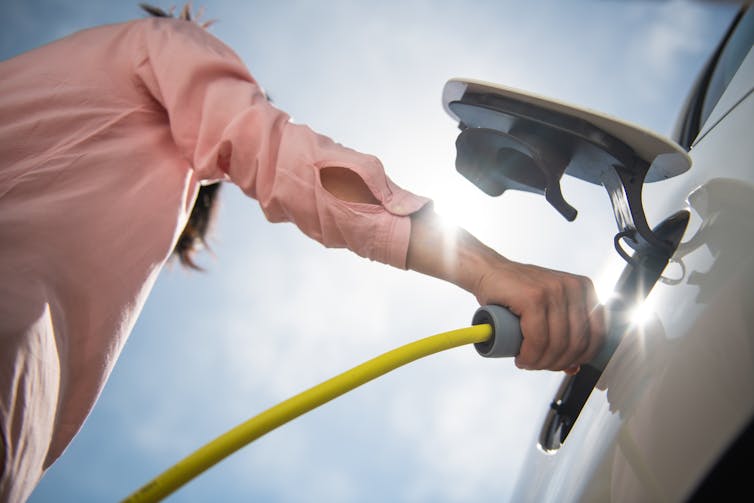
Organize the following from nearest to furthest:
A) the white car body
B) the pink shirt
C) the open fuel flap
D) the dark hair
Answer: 1. the white car body
2. the open fuel flap
3. the pink shirt
4. the dark hair

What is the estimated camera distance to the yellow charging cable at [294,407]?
0.53m

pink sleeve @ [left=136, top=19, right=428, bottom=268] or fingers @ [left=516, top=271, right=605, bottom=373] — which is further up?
pink sleeve @ [left=136, top=19, right=428, bottom=268]

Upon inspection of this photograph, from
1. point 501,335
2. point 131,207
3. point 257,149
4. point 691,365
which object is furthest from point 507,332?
point 131,207

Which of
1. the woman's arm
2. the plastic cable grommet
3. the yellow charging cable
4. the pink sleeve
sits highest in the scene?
the pink sleeve

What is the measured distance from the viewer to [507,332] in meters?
0.69

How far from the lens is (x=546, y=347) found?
700 mm

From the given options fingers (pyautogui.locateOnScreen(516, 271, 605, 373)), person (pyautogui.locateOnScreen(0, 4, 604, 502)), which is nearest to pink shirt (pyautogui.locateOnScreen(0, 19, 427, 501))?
person (pyautogui.locateOnScreen(0, 4, 604, 502))

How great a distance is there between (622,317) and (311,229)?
0.56m

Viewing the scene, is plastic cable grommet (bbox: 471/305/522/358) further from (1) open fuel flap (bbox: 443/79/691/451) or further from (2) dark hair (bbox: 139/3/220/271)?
(2) dark hair (bbox: 139/3/220/271)

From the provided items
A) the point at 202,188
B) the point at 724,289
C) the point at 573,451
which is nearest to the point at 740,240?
the point at 724,289

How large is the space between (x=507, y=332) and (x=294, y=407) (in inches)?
12.7

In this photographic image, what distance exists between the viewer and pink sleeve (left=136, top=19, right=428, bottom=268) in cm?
86

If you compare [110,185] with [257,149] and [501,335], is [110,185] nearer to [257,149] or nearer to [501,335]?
[257,149]

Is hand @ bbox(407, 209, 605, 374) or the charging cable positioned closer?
Answer: the charging cable
